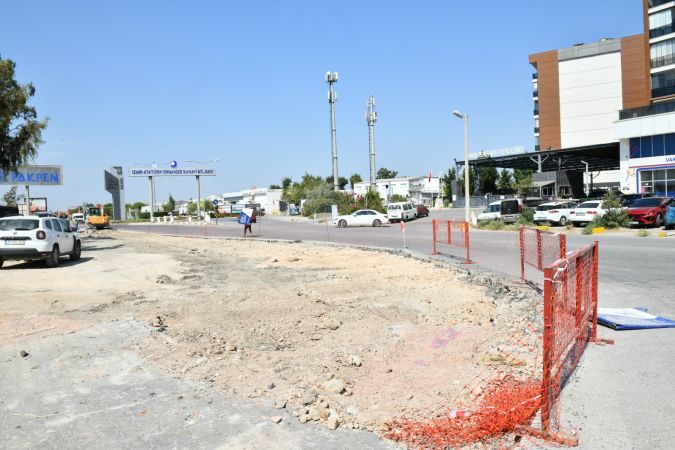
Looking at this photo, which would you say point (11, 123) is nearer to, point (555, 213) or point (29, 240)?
point (29, 240)

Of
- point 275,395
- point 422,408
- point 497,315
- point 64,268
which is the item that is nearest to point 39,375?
point 275,395

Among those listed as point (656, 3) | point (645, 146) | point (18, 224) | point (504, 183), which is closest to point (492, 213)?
point (645, 146)

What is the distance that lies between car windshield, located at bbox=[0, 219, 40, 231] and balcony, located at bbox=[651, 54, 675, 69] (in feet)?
188

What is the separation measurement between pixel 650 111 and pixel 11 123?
4665 cm

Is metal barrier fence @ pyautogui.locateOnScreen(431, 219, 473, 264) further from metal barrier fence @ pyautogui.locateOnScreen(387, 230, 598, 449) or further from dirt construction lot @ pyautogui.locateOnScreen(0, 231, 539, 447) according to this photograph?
metal barrier fence @ pyautogui.locateOnScreen(387, 230, 598, 449)

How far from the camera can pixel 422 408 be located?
4633 millimetres

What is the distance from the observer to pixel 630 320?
24.5 feet

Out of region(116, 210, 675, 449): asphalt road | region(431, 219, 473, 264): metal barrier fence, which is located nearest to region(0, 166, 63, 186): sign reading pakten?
region(431, 219, 473, 264): metal barrier fence

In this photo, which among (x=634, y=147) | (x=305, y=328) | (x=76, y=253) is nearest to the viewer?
(x=305, y=328)

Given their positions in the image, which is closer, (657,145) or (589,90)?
(657,145)

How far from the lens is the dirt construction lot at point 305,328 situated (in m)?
5.01

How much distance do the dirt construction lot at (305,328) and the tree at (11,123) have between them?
10.6 metres

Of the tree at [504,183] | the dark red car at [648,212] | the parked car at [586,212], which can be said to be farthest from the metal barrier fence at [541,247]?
the tree at [504,183]

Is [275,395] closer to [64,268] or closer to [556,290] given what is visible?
[556,290]
